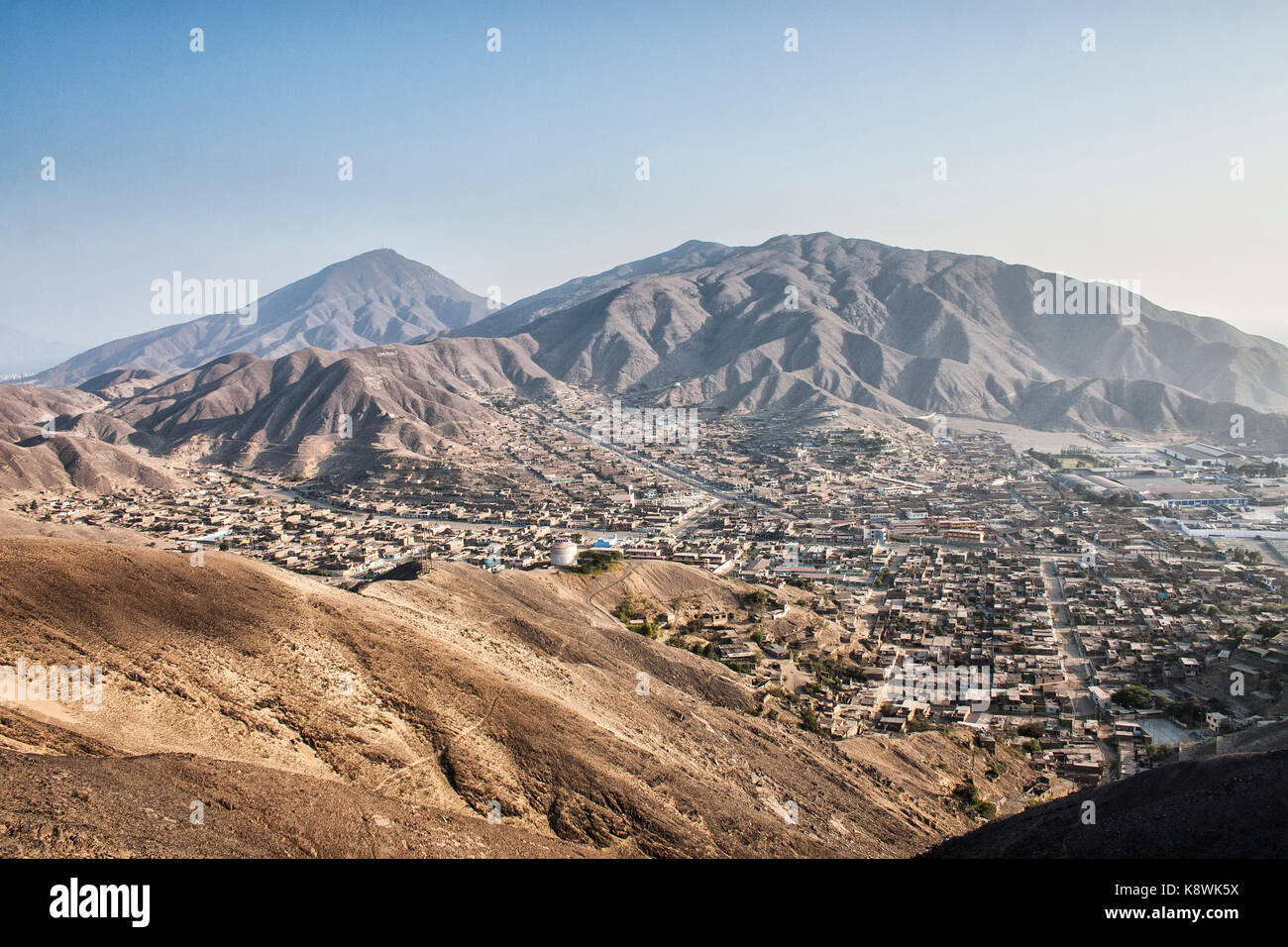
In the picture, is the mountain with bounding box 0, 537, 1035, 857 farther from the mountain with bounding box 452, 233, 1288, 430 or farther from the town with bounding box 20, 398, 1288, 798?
the mountain with bounding box 452, 233, 1288, 430

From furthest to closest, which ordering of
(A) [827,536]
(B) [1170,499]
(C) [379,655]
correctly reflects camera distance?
(B) [1170,499] → (A) [827,536] → (C) [379,655]

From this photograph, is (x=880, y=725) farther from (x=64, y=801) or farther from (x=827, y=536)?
(x=827, y=536)

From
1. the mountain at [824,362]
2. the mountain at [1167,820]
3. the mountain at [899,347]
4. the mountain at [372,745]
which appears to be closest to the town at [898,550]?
the mountain at [372,745]

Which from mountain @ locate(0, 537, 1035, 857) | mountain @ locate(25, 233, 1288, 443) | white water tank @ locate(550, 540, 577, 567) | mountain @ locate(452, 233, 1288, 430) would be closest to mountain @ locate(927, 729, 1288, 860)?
mountain @ locate(0, 537, 1035, 857)

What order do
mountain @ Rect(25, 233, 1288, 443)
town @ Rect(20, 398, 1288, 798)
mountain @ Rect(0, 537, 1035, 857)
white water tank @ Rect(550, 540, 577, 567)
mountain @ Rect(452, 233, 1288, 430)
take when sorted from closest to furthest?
mountain @ Rect(0, 537, 1035, 857) < town @ Rect(20, 398, 1288, 798) < white water tank @ Rect(550, 540, 577, 567) < mountain @ Rect(25, 233, 1288, 443) < mountain @ Rect(452, 233, 1288, 430)

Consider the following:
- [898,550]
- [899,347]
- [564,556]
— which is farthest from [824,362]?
[564,556]

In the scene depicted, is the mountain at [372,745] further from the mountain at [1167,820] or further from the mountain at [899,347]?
the mountain at [899,347]
